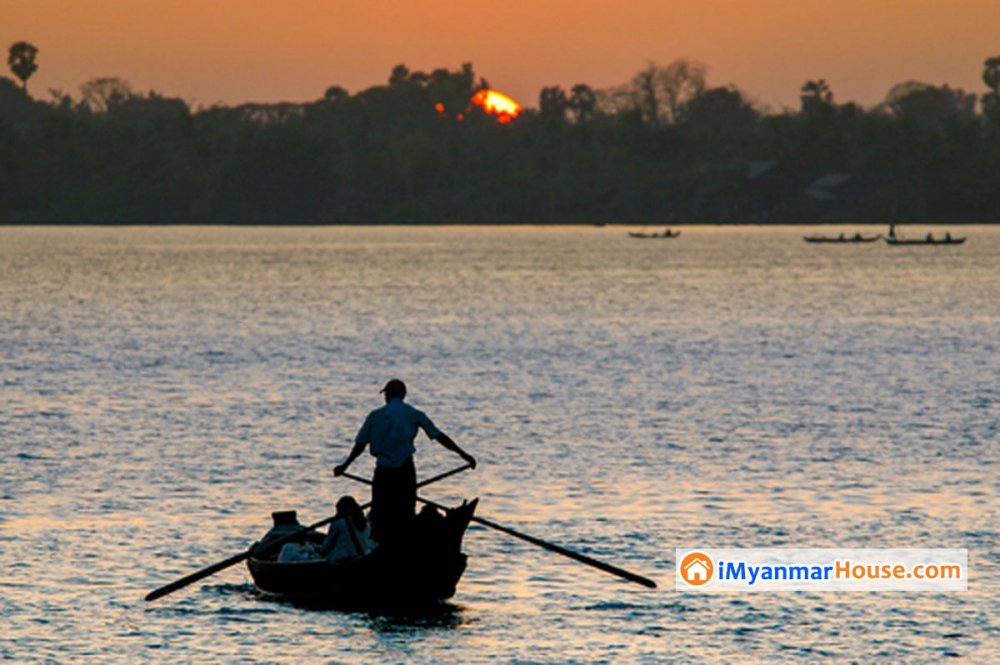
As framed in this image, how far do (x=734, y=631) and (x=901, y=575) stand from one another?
4495 mm

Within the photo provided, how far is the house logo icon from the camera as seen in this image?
2422 centimetres

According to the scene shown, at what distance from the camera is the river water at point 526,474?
69.7ft

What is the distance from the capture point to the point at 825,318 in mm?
97000

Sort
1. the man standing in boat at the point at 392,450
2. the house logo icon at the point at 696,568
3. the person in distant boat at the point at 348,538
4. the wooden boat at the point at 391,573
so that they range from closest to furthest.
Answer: the wooden boat at the point at 391,573 → the man standing in boat at the point at 392,450 → the person in distant boat at the point at 348,538 → the house logo icon at the point at 696,568

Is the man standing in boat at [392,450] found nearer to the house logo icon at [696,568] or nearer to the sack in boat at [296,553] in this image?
the sack in boat at [296,553]

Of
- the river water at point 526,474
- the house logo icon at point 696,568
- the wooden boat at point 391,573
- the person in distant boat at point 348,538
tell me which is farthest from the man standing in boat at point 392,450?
the house logo icon at point 696,568

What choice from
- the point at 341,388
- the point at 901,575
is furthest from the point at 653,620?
the point at 341,388

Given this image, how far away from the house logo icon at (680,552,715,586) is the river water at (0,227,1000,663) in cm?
41

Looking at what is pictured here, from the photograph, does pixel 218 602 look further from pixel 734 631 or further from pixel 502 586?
pixel 734 631

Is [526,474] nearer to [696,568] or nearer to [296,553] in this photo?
[696,568]

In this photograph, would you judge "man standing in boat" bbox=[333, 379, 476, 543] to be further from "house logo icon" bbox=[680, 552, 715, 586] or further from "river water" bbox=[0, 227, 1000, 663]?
"house logo icon" bbox=[680, 552, 715, 586]

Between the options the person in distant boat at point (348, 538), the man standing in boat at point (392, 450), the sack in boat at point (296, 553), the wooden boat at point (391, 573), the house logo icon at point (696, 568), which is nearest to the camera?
the wooden boat at point (391, 573)

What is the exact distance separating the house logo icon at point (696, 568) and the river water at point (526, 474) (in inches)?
16.0

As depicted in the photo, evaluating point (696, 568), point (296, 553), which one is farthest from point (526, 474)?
point (296, 553)
